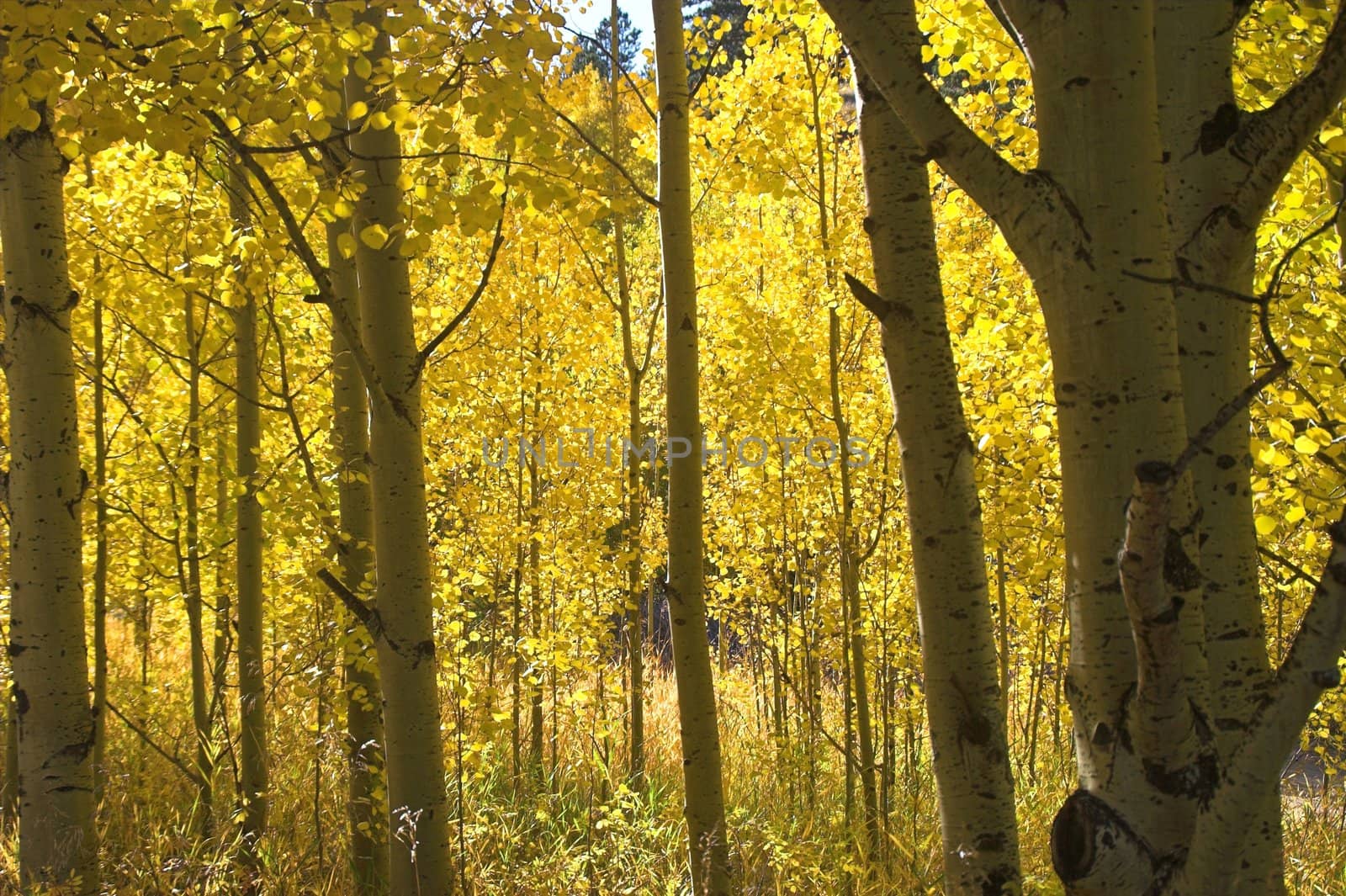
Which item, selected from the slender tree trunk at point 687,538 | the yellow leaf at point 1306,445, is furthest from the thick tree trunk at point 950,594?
the slender tree trunk at point 687,538

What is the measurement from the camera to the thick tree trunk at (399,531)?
2488 millimetres

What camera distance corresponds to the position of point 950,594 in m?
1.85

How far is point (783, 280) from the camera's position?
6.30 meters

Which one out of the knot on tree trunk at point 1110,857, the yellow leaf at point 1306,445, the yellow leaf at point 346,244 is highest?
the yellow leaf at point 346,244

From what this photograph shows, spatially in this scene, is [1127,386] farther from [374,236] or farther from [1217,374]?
[374,236]

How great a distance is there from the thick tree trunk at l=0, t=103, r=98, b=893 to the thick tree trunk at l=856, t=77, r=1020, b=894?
254 cm

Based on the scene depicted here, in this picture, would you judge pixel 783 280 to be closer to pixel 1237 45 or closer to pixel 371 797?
pixel 1237 45

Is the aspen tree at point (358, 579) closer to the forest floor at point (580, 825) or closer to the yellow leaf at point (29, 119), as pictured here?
the forest floor at point (580, 825)

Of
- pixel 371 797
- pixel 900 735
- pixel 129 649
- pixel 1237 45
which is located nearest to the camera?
pixel 1237 45

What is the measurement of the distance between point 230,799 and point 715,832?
3293 millimetres

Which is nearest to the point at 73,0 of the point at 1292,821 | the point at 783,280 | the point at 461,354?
the point at 461,354

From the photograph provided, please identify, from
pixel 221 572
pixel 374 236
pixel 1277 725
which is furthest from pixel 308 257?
pixel 221 572

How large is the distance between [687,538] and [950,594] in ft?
5.44

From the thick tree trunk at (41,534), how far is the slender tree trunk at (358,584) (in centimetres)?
97
